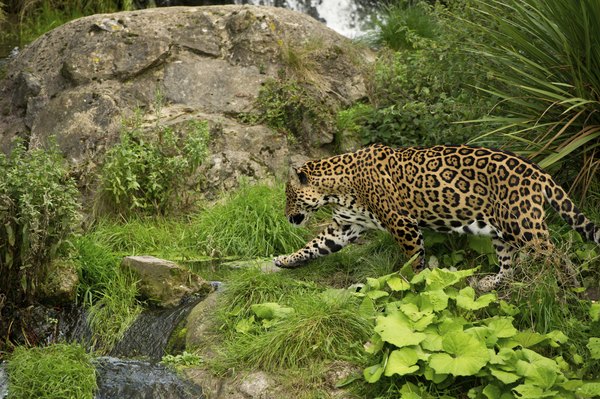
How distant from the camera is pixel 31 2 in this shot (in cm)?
1469

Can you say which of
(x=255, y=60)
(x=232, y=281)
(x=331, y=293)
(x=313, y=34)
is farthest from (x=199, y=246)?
(x=313, y=34)

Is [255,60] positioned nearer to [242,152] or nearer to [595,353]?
[242,152]

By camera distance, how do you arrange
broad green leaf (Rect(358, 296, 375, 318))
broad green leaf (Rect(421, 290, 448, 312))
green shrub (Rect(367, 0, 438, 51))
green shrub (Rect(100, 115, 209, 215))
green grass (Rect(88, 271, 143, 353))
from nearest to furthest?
1. broad green leaf (Rect(421, 290, 448, 312))
2. broad green leaf (Rect(358, 296, 375, 318))
3. green grass (Rect(88, 271, 143, 353))
4. green shrub (Rect(100, 115, 209, 215))
5. green shrub (Rect(367, 0, 438, 51))

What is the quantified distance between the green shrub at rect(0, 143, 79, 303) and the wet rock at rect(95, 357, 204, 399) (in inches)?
42.8

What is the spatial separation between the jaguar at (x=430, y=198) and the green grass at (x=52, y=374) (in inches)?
85.0

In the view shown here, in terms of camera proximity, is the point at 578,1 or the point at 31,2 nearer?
the point at 578,1

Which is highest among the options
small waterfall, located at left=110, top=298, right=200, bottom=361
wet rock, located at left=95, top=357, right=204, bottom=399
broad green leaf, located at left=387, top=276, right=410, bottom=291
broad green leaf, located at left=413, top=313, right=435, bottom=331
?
broad green leaf, located at left=413, top=313, right=435, bottom=331

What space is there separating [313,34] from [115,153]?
148 inches

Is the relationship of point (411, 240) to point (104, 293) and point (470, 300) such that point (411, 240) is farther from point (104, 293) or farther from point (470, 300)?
point (104, 293)

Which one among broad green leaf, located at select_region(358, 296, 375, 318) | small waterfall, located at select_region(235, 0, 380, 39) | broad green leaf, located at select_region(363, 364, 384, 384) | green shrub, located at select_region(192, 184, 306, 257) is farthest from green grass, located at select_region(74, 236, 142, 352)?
small waterfall, located at select_region(235, 0, 380, 39)

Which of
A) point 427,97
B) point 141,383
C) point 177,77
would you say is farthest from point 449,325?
point 177,77

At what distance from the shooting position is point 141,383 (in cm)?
696

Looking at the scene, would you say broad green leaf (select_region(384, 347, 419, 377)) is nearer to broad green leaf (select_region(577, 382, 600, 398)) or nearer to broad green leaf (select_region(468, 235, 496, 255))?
broad green leaf (select_region(577, 382, 600, 398))

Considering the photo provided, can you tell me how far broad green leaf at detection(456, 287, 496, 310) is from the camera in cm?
666
